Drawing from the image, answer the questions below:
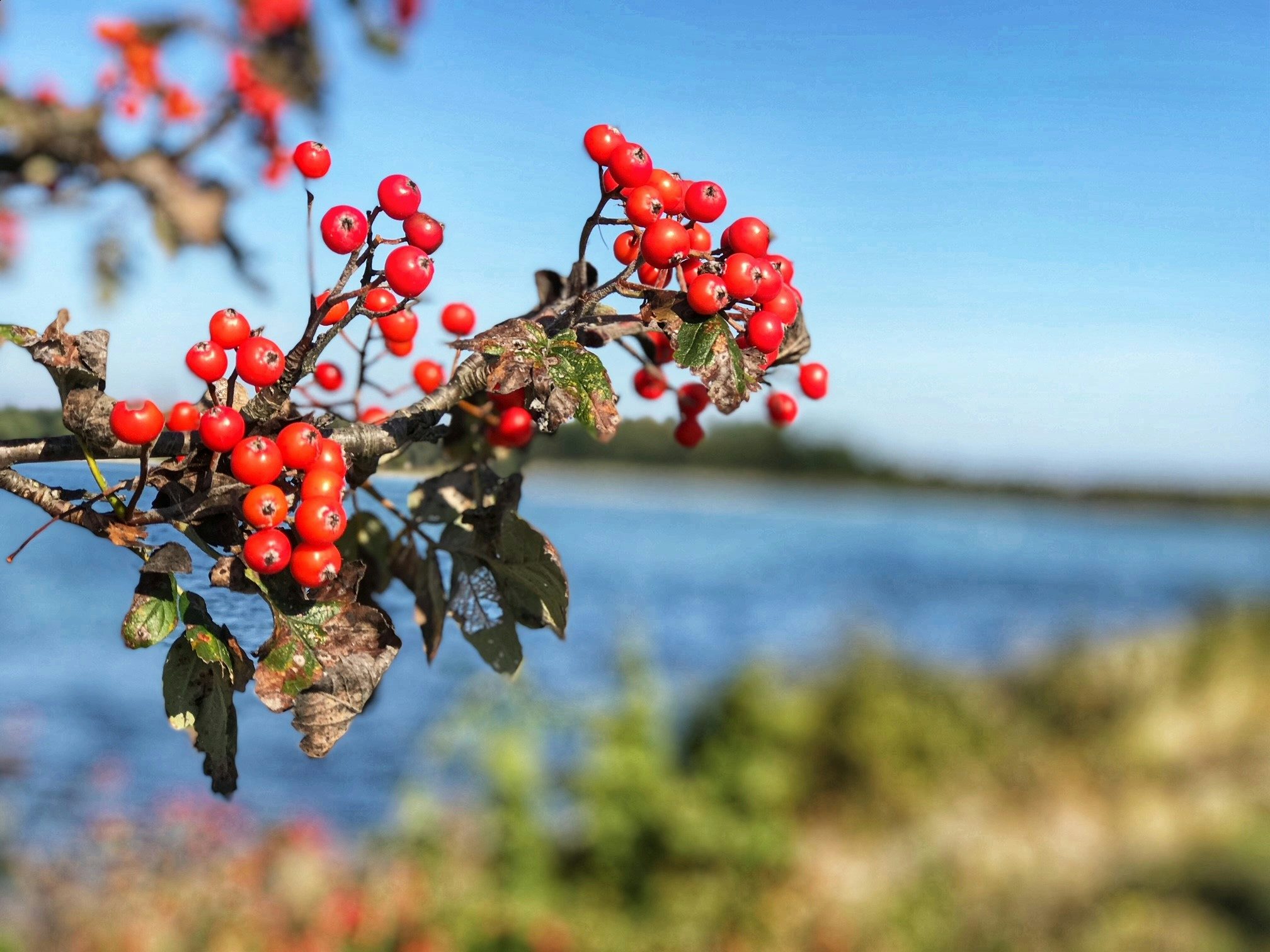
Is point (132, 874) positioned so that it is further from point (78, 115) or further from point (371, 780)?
point (78, 115)

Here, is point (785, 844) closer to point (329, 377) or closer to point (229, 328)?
point (329, 377)

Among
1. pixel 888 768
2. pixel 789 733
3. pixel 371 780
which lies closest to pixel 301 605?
pixel 371 780

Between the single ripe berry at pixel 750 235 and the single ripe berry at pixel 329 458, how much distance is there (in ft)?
1.42

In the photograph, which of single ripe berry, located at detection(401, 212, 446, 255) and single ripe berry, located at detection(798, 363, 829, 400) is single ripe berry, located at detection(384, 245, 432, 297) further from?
single ripe berry, located at detection(798, 363, 829, 400)

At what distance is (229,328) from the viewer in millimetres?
869

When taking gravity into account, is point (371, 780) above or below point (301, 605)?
below

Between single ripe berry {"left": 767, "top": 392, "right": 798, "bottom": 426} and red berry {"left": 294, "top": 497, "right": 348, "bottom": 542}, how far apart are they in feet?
2.28

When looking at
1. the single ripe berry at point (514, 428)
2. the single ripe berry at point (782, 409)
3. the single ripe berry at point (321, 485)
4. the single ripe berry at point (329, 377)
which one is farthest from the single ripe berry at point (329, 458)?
the single ripe berry at point (782, 409)

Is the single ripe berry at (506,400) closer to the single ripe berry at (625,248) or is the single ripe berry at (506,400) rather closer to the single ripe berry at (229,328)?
the single ripe berry at (625,248)

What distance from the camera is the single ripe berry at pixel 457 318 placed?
1469 millimetres

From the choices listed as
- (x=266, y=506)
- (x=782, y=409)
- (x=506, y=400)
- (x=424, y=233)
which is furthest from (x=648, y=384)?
→ (x=266, y=506)

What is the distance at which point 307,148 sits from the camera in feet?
3.10

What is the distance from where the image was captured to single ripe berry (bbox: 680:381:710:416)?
1418 mm

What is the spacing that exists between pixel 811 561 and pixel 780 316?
70.7 ft
